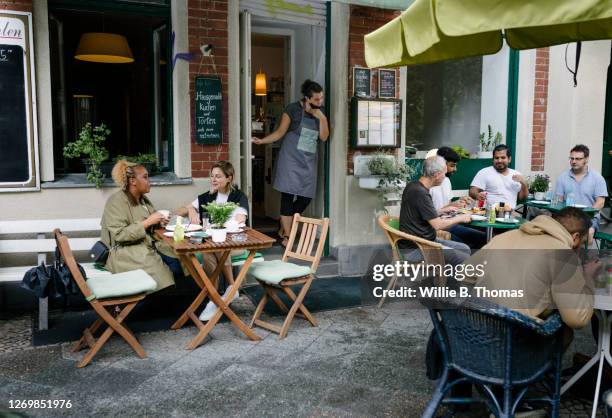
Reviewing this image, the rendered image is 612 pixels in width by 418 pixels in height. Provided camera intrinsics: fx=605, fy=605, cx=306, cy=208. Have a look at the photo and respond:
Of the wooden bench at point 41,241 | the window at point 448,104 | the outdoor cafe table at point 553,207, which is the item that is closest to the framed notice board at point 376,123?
the window at point 448,104

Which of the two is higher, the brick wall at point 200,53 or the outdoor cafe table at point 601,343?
the brick wall at point 200,53

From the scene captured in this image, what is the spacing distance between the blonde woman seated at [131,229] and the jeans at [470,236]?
124 inches

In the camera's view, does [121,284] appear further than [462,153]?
No

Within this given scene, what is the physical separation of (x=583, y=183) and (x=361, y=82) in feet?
8.83

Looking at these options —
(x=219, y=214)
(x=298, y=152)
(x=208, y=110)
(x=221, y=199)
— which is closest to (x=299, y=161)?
(x=298, y=152)

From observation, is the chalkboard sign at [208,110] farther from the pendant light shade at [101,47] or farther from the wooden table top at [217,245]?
the wooden table top at [217,245]

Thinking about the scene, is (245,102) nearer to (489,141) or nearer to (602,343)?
(489,141)

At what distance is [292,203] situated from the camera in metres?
6.90

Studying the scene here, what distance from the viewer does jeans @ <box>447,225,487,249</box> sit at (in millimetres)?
6457

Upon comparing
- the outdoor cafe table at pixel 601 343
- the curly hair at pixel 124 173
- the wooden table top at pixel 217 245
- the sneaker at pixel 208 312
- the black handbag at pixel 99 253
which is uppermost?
the curly hair at pixel 124 173

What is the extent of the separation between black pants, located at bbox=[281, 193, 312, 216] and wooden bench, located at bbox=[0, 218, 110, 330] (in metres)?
2.15

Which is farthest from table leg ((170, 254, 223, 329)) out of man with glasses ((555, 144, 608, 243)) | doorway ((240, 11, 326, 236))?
man with glasses ((555, 144, 608, 243))

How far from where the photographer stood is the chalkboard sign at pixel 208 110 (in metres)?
5.89

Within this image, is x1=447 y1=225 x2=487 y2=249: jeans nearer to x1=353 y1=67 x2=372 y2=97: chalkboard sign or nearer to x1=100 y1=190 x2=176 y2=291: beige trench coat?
x1=353 y1=67 x2=372 y2=97: chalkboard sign
